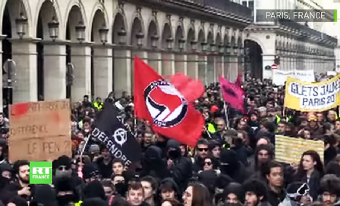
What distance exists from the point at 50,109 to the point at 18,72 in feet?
48.1

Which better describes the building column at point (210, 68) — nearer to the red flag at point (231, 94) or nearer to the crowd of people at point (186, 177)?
the red flag at point (231, 94)

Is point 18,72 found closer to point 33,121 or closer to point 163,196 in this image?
point 33,121

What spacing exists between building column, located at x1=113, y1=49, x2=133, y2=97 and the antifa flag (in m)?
24.0

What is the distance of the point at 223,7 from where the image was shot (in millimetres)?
62438

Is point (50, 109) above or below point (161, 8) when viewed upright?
below

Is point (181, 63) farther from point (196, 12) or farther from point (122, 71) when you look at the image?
point (122, 71)

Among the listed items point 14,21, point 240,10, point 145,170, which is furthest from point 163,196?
point 240,10

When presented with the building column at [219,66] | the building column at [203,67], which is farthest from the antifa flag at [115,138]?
the building column at [219,66]

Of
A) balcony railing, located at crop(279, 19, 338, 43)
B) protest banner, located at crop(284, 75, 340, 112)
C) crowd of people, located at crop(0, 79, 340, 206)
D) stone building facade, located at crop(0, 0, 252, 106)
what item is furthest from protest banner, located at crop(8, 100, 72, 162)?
balcony railing, located at crop(279, 19, 338, 43)

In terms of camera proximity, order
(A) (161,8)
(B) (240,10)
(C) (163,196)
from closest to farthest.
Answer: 1. (C) (163,196)
2. (A) (161,8)
3. (B) (240,10)

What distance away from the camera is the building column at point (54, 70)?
30.3 metres

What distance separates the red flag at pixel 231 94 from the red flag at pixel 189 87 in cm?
135

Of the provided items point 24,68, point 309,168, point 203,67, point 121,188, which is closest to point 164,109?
point 121,188

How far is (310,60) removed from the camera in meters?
110
